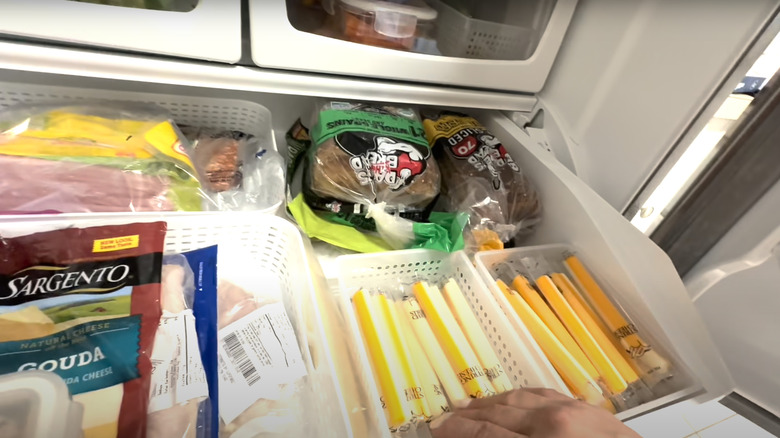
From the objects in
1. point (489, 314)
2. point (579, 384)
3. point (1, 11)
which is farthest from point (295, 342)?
point (1, 11)

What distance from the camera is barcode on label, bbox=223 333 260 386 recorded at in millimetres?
608

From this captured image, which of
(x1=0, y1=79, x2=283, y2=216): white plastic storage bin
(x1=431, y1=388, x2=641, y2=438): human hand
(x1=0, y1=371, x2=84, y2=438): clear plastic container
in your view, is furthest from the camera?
(x1=0, y1=79, x2=283, y2=216): white plastic storage bin

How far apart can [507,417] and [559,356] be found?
0.20 metres

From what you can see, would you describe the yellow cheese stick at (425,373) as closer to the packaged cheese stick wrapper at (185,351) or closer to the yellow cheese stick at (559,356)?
the yellow cheese stick at (559,356)

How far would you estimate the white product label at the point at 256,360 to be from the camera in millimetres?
588

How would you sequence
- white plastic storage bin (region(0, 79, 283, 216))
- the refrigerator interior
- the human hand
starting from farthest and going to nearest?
white plastic storage bin (region(0, 79, 283, 216)), the refrigerator interior, the human hand

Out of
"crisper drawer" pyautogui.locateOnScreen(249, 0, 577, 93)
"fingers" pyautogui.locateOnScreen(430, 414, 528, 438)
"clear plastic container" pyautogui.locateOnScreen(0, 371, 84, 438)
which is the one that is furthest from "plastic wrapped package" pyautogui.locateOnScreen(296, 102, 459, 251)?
"clear plastic container" pyautogui.locateOnScreen(0, 371, 84, 438)

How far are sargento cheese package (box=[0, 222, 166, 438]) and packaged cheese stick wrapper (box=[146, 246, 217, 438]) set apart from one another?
19mm

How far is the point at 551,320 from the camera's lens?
694 mm

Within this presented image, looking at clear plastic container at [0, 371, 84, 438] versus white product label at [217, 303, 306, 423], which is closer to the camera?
clear plastic container at [0, 371, 84, 438]

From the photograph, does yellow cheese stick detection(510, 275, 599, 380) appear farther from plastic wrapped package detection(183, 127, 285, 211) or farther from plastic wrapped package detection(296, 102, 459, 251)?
plastic wrapped package detection(183, 127, 285, 211)

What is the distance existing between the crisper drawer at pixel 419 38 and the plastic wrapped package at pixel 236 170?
199mm

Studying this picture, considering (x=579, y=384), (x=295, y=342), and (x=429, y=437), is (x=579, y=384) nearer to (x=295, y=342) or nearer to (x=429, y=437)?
(x=429, y=437)

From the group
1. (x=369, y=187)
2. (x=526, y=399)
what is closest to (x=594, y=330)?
(x=526, y=399)
